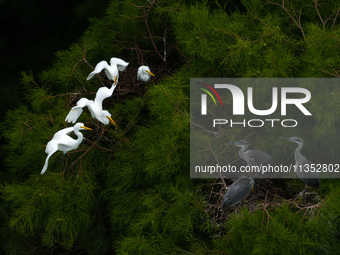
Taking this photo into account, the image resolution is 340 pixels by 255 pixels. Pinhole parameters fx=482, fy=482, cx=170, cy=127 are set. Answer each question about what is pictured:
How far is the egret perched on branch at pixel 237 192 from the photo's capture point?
3.09 feet

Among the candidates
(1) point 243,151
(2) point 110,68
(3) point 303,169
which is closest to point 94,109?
(2) point 110,68

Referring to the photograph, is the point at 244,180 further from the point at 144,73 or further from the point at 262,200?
the point at 144,73

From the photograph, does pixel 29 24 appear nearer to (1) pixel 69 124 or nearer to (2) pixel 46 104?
(2) pixel 46 104

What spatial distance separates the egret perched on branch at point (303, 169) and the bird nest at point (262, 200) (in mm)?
29

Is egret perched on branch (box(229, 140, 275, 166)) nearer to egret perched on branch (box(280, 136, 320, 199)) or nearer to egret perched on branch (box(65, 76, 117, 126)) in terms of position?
egret perched on branch (box(280, 136, 320, 199))

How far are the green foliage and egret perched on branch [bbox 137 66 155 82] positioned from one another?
0.14 feet

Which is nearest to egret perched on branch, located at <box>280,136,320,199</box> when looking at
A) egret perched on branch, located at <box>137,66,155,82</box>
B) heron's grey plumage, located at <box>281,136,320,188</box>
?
heron's grey plumage, located at <box>281,136,320,188</box>

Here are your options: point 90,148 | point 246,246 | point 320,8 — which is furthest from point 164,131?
point 320,8

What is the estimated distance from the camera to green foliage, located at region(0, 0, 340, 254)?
962mm

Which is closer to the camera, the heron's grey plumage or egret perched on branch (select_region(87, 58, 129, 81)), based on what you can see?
the heron's grey plumage

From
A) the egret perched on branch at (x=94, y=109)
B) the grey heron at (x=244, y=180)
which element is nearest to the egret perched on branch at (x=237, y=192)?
the grey heron at (x=244, y=180)

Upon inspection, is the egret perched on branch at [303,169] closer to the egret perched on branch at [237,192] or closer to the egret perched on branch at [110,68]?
the egret perched on branch at [237,192]

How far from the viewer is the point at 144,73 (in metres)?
1.19

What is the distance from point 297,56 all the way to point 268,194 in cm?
35
